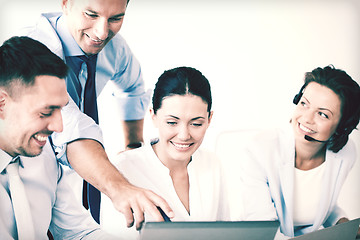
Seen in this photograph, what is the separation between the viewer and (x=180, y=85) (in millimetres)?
1761

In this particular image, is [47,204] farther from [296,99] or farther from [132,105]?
[296,99]

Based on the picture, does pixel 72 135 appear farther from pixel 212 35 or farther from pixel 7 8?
pixel 212 35

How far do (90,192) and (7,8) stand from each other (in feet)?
2.64

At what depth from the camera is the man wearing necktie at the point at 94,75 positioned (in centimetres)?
161

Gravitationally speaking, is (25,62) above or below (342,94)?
above

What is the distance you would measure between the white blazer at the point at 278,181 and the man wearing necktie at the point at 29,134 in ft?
2.85

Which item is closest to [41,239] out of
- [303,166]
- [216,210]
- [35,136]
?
[35,136]

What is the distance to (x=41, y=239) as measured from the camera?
1637 millimetres

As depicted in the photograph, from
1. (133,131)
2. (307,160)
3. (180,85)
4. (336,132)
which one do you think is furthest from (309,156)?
(133,131)

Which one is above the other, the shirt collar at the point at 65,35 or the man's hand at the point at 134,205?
the shirt collar at the point at 65,35

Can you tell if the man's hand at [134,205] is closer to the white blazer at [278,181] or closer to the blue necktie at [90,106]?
the blue necktie at [90,106]

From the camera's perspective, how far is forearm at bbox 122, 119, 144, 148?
1.75 metres

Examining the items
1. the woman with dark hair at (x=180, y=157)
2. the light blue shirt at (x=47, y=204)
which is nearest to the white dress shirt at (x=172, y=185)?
the woman with dark hair at (x=180, y=157)

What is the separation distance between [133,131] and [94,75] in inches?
11.4
